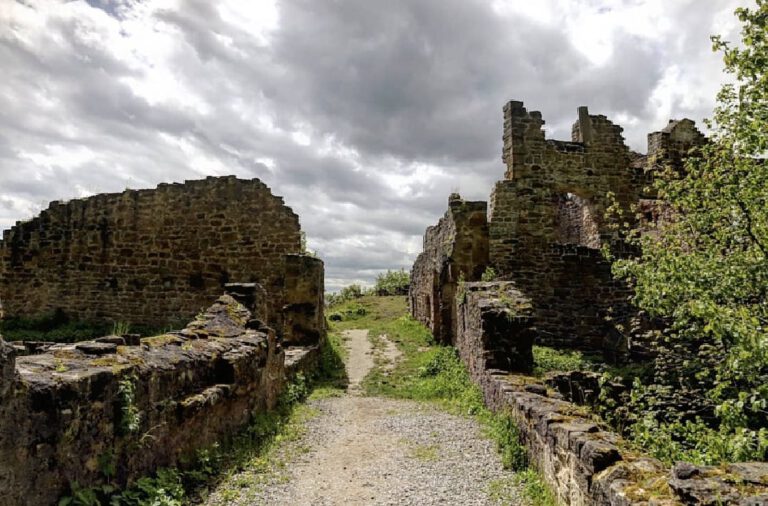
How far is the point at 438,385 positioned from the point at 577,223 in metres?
13.6

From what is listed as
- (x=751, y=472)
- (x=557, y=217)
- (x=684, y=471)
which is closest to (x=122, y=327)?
(x=557, y=217)

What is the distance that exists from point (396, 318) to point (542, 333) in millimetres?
8624

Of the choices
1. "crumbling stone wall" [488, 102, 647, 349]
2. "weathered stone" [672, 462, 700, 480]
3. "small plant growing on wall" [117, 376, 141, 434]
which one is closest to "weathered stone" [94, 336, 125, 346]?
"small plant growing on wall" [117, 376, 141, 434]

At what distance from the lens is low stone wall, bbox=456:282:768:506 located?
10.9 ft

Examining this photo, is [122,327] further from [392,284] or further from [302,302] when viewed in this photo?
[392,284]

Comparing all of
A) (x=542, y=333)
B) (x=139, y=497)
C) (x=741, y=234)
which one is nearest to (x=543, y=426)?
(x=139, y=497)

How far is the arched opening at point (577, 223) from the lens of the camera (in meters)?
17.5

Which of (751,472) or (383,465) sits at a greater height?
(751,472)

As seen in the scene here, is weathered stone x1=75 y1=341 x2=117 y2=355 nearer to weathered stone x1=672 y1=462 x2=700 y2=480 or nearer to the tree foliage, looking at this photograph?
weathered stone x1=672 y1=462 x2=700 y2=480

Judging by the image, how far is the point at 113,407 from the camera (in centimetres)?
436

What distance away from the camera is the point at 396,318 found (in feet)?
75.7

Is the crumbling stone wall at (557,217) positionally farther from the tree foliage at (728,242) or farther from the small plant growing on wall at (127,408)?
the small plant growing on wall at (127,408)

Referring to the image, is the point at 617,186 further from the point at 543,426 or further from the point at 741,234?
the point at 543,426

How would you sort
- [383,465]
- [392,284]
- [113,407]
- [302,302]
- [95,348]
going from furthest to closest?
1. [392,284]
2. [302,302]
3. [383,465]
4. [95,348]
5. [113,407]
